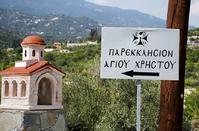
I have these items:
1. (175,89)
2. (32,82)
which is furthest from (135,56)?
(32,82)

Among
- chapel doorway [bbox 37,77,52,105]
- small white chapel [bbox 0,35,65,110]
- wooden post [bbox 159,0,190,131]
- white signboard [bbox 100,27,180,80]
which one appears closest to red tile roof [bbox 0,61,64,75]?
small white chapel [bbox 0,35,65,110]

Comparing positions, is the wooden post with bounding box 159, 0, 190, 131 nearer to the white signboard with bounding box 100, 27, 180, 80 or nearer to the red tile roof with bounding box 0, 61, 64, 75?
the white signboard with bounding box 100, 27, 180, 80

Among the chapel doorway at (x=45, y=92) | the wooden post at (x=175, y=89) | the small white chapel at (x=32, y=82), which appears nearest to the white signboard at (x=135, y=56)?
→ the wooden post at (x=175, y=89)

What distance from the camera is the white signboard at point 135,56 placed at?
500 cm

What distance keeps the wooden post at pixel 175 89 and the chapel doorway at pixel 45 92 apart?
1212cm

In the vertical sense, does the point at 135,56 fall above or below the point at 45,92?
above

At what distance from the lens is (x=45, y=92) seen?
57.0 ft

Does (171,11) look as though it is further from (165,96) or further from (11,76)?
(11,76)

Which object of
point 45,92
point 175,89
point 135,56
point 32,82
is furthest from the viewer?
point 45,92

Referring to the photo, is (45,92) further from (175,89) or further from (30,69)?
(175,89)

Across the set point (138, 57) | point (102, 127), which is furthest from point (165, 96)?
point (102, 127)

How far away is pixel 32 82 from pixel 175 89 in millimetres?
11297

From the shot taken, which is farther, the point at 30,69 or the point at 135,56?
the point at 30,69

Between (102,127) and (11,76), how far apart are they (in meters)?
5.41
